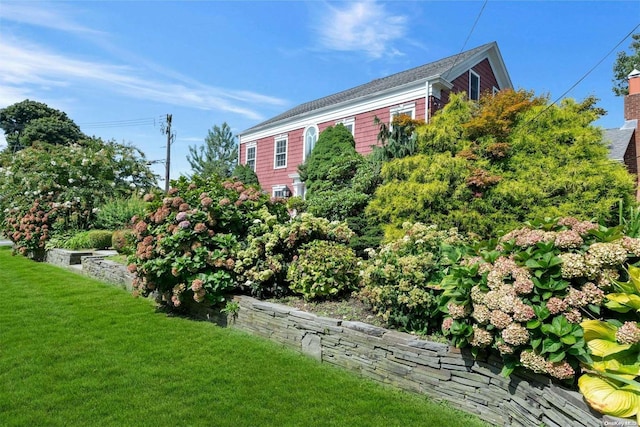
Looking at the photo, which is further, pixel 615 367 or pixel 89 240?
pixel 89 240

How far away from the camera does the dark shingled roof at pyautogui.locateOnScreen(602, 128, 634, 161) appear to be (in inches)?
402

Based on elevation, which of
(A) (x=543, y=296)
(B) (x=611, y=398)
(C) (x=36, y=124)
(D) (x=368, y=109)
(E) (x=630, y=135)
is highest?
(C) (x=36, y=124)

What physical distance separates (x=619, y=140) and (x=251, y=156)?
13.2 meters

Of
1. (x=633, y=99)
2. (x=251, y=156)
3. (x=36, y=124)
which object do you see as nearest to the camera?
(x=633, y=99)

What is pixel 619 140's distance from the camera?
10.8 meters

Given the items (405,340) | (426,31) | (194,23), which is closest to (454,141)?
(426,31)

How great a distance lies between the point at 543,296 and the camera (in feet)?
7.35

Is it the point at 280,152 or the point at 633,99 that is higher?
the point at 633,99

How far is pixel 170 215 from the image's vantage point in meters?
5.07

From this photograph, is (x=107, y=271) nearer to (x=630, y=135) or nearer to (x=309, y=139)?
(x=309, y=139)

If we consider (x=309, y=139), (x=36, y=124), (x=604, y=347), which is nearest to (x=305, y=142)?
(x=309, y=139)

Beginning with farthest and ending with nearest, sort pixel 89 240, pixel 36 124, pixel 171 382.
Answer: pixel 36 124 < pixel 89 240 < pixel 171 382

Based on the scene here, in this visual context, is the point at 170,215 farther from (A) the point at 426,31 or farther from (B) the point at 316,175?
(B) the point at 316,175

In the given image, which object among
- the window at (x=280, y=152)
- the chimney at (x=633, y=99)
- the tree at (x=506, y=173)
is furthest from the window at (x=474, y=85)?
the window at (x=280, y=152)
